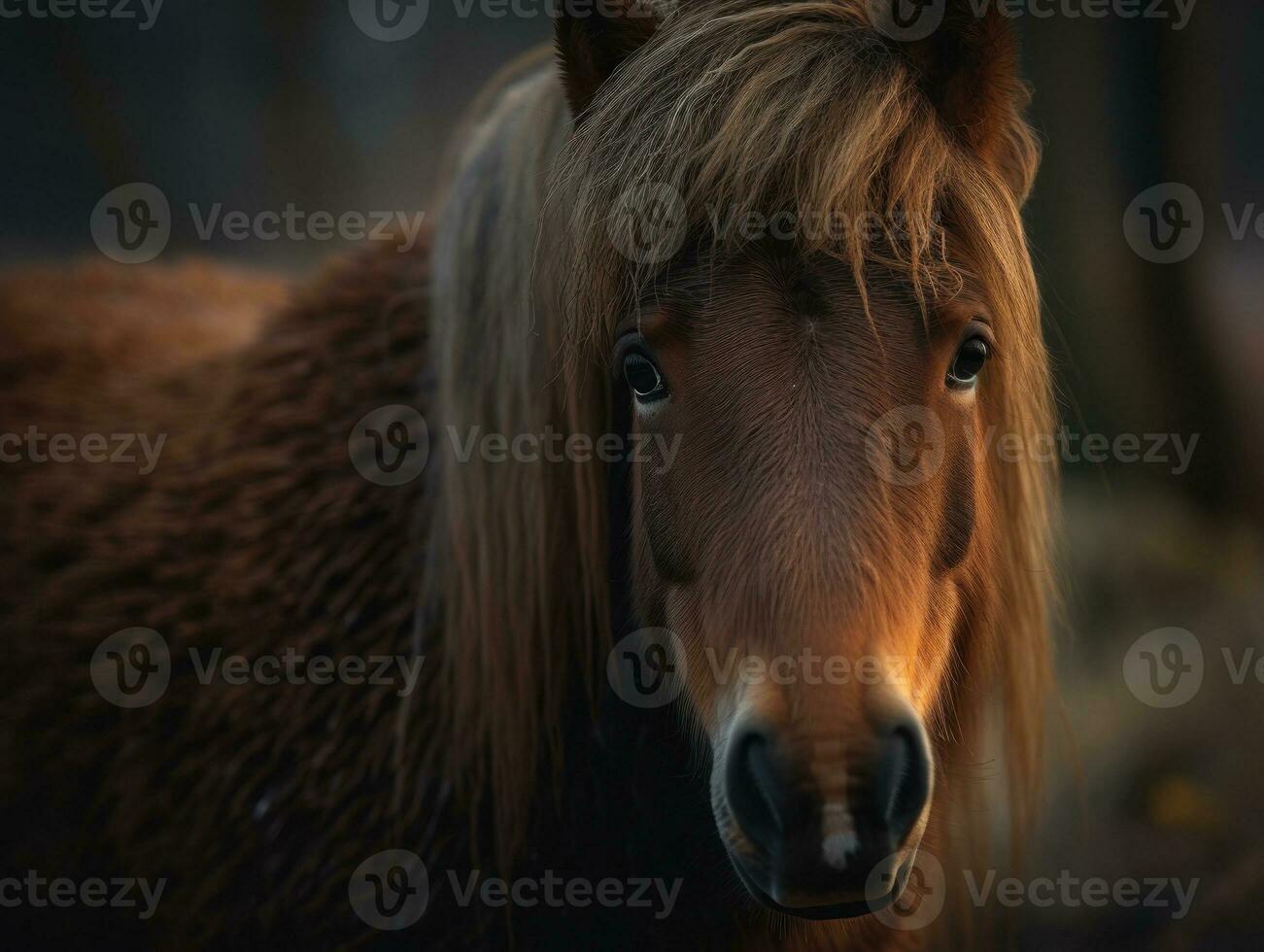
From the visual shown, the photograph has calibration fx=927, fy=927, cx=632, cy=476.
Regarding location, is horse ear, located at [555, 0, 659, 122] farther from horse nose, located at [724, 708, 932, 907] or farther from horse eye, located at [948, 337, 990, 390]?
horse nose, located at [724, 708, 932, 907]

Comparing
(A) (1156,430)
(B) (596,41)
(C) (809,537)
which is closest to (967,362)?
(C) (809,537)

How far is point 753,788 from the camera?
1.37 m

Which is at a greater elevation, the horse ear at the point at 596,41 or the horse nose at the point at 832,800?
the horse ear at the point at 596,41

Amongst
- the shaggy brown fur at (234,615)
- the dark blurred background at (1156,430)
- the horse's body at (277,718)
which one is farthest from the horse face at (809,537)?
the dark blurred background at (1156,430)

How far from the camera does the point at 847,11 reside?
1.75 meters

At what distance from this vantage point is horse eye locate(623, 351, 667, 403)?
1701 mm

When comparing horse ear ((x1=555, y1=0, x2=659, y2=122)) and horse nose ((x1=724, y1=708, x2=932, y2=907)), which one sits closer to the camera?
horse nose ((x1=724, y1=708, x2=932, y2=907))

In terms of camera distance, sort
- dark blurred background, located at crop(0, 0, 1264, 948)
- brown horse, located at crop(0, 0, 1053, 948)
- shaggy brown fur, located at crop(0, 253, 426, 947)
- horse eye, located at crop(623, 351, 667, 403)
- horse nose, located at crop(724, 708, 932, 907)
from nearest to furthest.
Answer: horse nose, located at crop(724, 708, 932, 907) < brown horse, located at crop(0, 0, 1053, 948) < horse eye, located at crop(623, 351, 667, 403) < shaggy brown fur, located at crop(0, 253, 426, 947) < dark blurred background, located at crop(0, 0, 1264, 948)

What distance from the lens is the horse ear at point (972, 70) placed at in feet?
5.63

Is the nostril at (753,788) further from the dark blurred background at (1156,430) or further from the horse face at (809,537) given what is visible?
the dark blurred background at (1156,430)

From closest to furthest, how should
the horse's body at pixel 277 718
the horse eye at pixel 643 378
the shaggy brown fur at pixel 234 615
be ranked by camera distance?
the horse eye at pixel 643 378
the horse's body at pixel 277 718
the shaggy brown fur at pixel 234 615

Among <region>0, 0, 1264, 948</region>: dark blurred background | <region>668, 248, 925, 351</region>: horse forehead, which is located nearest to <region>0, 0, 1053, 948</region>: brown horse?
<region>668, 248, 925, 351</region>: horse forehead

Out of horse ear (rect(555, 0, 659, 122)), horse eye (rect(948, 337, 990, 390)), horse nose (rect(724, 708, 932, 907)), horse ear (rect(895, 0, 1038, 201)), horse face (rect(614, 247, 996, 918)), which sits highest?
horse ear (rect(555, 0, 659, 122))

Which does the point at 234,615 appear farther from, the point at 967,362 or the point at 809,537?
the point at 967,362
